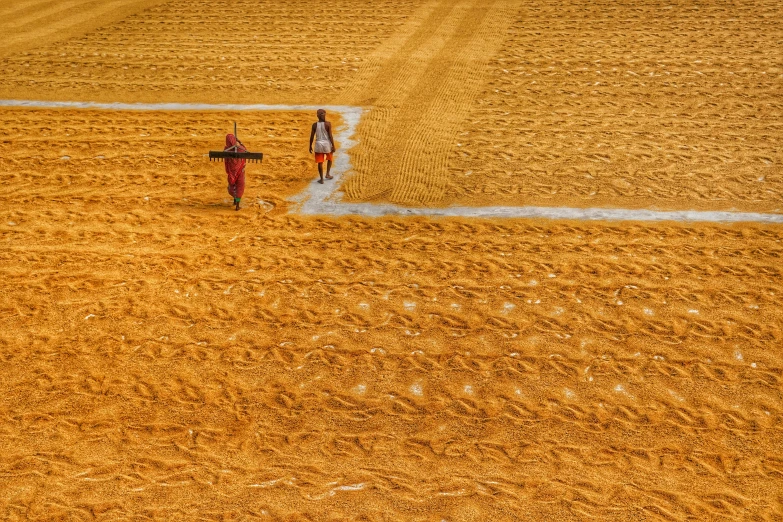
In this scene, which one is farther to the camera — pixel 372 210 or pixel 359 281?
pixel 372 210

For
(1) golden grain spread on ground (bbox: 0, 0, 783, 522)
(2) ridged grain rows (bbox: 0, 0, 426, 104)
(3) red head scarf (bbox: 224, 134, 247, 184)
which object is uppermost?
(3) red head scarf (bbox: 224, 134, 247, 184)

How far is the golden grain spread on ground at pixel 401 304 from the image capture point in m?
7.47

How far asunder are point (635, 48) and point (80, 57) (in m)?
13.2

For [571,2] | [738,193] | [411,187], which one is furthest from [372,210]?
[571,2]

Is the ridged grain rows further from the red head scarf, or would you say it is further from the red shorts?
the red head scarf

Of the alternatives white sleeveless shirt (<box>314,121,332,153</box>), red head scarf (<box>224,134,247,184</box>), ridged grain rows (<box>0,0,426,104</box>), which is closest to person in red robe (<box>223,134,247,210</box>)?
red head scarf (<box>224,134,247,184</box>)

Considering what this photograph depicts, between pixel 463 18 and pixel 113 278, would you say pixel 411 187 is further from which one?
pixel 463 18

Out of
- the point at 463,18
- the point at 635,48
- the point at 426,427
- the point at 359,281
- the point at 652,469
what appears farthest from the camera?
the point at 463,18

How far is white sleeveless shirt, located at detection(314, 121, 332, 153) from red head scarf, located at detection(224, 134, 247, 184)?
4.12 ft

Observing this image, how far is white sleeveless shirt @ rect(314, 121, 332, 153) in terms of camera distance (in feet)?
42.2

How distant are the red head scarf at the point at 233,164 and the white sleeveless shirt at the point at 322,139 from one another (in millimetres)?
1255

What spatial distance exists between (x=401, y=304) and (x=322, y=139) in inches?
155

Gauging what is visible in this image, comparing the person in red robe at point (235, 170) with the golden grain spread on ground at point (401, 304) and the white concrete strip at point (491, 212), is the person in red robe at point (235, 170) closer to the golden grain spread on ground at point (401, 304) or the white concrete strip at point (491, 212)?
the golden grain spread on ground at point (401, 304)

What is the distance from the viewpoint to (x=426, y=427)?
26.5ft
